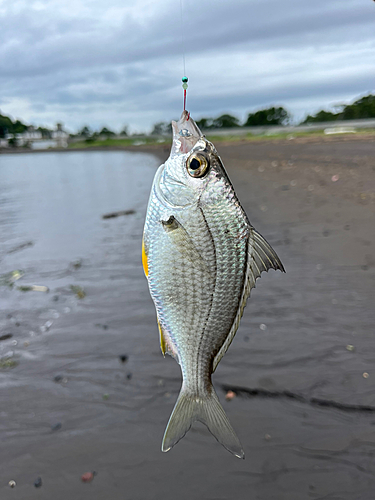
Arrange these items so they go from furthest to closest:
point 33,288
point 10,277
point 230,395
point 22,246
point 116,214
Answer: point 116,214 < point 22,246 < point 10,277 < point 33,288 < point 230,395

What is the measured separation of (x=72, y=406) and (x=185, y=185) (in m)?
3.27

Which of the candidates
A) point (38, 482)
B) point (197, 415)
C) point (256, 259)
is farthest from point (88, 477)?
point (256, 259)

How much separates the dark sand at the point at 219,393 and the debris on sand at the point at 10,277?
4.81ft

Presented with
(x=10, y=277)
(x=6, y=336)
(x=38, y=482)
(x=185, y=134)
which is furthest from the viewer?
(x=10, y=277)

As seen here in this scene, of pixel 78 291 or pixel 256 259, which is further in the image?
pixel 78 291

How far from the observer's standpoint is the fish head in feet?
6.02

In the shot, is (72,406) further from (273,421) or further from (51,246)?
(51,246)

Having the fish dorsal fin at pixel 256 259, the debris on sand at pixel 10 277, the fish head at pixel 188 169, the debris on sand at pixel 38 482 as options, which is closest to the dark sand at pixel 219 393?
the debris on sand at pixel 38 482

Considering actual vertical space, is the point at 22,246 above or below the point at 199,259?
below

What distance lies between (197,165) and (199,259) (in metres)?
0.48

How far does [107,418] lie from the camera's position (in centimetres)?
387

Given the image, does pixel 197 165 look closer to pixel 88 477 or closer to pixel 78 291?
pixel 88 477

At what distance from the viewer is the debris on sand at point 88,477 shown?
3.22 m

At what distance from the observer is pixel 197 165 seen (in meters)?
1.85
